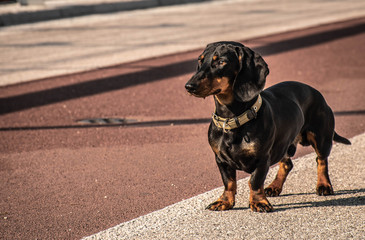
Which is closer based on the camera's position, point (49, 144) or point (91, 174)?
point (91, 174)

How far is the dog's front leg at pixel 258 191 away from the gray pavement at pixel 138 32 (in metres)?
5.87

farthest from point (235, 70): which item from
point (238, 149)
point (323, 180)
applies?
point (323, 180)

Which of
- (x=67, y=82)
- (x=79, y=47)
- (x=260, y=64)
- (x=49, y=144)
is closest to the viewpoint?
(x=260, y=64)

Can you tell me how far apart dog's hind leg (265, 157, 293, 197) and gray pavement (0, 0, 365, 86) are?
5626mm

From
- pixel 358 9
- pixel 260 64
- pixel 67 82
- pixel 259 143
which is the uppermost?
pixel 260 64

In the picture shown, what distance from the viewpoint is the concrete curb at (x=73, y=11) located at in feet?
50.5

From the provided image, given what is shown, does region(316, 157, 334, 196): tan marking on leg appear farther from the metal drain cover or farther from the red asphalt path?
the metal drain cover

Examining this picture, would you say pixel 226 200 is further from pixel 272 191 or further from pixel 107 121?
pixel 107 121

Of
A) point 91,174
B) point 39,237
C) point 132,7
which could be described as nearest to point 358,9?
point 132,7

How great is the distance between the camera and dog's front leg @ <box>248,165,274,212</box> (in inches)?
142

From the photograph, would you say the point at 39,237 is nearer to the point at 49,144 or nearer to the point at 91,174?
the point at 91,174

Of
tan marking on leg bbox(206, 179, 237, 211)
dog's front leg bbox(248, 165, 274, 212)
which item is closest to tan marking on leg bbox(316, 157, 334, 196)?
dog's front leg bbox(248, 165, 274, 212)

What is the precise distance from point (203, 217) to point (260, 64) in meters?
1.16

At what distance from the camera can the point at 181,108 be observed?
7.02m
